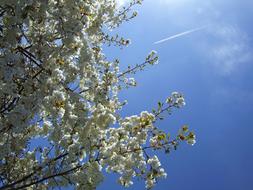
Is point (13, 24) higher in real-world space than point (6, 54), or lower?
higher

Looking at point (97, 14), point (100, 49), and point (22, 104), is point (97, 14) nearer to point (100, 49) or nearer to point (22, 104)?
point (100, 49)

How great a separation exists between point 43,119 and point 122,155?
11.5 feet

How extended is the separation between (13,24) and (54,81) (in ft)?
5.47

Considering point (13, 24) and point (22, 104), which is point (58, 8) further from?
point (22, 104)

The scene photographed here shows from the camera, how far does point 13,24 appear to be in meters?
8.02

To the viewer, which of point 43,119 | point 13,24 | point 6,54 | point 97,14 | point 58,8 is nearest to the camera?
point 6,54

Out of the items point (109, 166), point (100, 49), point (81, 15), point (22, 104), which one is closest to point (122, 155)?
point (109, 166)

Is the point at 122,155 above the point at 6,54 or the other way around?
the other way around

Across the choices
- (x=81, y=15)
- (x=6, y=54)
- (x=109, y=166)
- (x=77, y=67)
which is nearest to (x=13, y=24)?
(x=6, y=54)

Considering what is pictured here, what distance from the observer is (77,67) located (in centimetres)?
970

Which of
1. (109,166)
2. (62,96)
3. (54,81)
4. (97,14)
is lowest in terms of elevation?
(109,166)

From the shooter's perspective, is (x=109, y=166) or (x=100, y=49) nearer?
(x=109, y=166)

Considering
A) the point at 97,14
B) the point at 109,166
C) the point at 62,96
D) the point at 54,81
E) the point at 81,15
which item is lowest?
the point at 109,166

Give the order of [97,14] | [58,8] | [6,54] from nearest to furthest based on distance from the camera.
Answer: [6,54] < [58,8] < [97,14]
